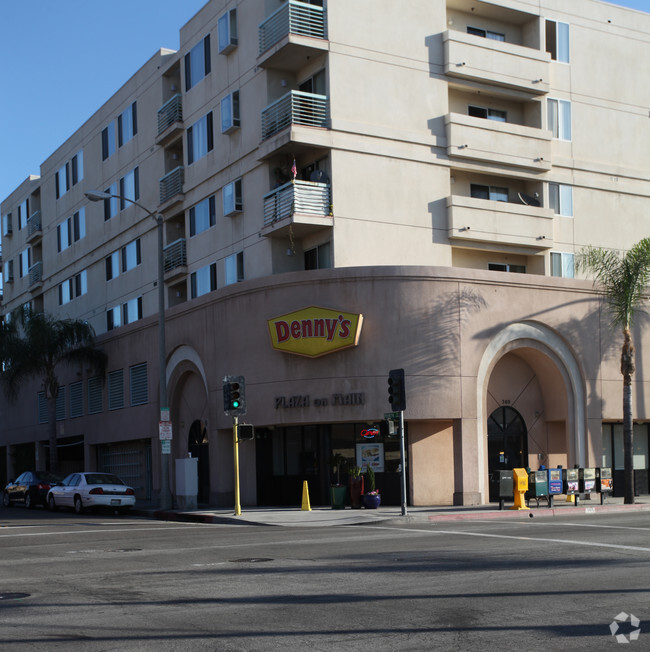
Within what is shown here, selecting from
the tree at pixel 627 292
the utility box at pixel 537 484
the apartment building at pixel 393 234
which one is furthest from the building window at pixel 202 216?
the utility box at pixel 537 484

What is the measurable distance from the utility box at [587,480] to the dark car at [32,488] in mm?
19843

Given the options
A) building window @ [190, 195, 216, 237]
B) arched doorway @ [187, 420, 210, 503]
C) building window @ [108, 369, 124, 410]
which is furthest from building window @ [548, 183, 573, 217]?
building window @ [108, 369, 124, 410]

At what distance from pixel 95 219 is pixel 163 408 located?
21441 mm

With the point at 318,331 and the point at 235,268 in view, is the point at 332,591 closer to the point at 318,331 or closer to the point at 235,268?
the point at 318,331

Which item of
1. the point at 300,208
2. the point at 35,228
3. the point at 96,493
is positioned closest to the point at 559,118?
the point at 300,208

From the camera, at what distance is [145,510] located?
32.6m

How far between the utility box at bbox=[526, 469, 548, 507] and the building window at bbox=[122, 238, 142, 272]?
949 inches

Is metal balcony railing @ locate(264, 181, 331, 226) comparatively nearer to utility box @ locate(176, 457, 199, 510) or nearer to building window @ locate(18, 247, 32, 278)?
utility box @ locate(176, 457, 199, 510)

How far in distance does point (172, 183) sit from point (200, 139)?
9.93 ft

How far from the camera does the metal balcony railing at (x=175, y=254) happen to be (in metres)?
41.0

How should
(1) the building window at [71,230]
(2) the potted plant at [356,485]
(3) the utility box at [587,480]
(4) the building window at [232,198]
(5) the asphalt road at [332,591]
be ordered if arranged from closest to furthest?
(5) the asphalt road at [332,591] → (2) the potted plant at [356,485] → (3) the utility box at [587,480] → (4) the building window at [232,198] → (1) the building window at [71,230]

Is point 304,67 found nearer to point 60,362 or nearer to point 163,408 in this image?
point 163,408

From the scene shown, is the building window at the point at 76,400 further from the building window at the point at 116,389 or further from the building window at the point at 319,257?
the building window at the point at 319,257

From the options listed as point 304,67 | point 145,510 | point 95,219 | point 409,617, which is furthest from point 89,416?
point 409,617
